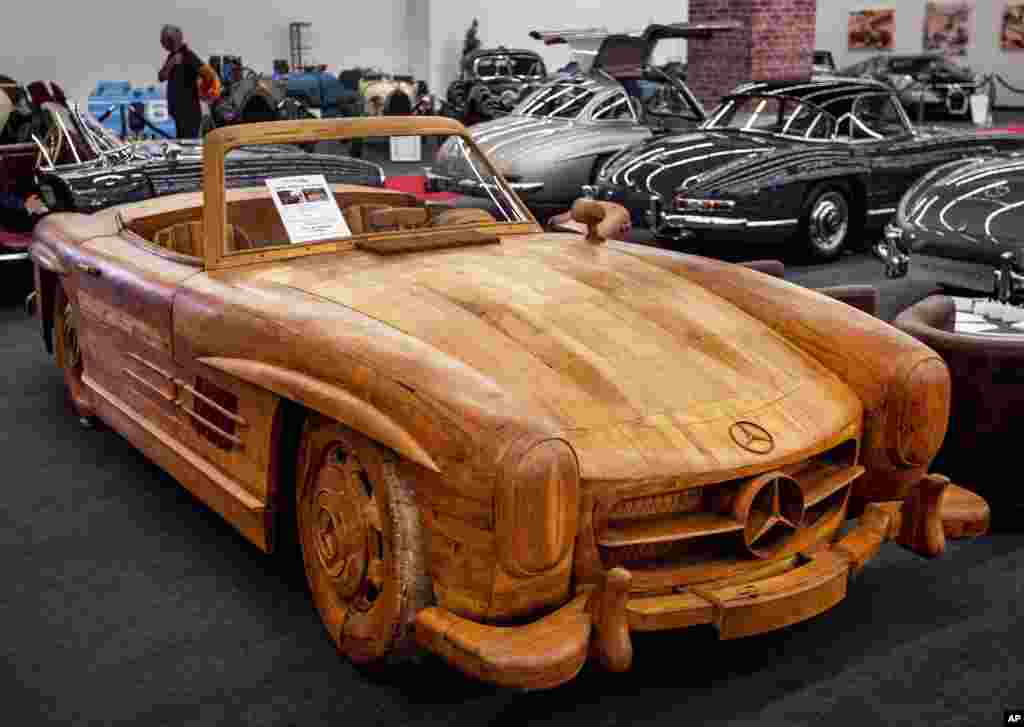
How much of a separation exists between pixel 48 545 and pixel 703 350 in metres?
2.14

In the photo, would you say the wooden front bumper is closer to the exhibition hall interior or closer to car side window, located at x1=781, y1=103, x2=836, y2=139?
the exhibition hall interior

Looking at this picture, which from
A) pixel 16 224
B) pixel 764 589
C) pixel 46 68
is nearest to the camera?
pixel 764 589

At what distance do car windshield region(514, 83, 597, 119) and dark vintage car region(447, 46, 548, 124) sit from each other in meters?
5.46

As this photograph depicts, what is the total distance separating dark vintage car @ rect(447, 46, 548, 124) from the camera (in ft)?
51.9

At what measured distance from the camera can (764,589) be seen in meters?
2.44

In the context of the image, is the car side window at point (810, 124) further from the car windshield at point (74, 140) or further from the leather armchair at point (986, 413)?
the leather armchair at point (986, 413)

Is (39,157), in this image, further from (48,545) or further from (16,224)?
(48,545)

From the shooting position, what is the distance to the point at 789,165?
7.71m

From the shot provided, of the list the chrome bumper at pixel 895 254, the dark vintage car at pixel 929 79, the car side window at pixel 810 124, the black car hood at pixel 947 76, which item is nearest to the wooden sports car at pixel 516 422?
the chrome bumper at pixel 895 254

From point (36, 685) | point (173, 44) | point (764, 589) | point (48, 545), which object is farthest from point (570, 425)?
point (173, 44)

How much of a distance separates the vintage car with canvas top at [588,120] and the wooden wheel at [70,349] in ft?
15.6

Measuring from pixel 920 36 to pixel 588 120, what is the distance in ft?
54.2

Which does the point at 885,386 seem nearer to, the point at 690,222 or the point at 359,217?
the point at 359,217

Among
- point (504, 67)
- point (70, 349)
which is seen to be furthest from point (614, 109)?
point (504, 67)
